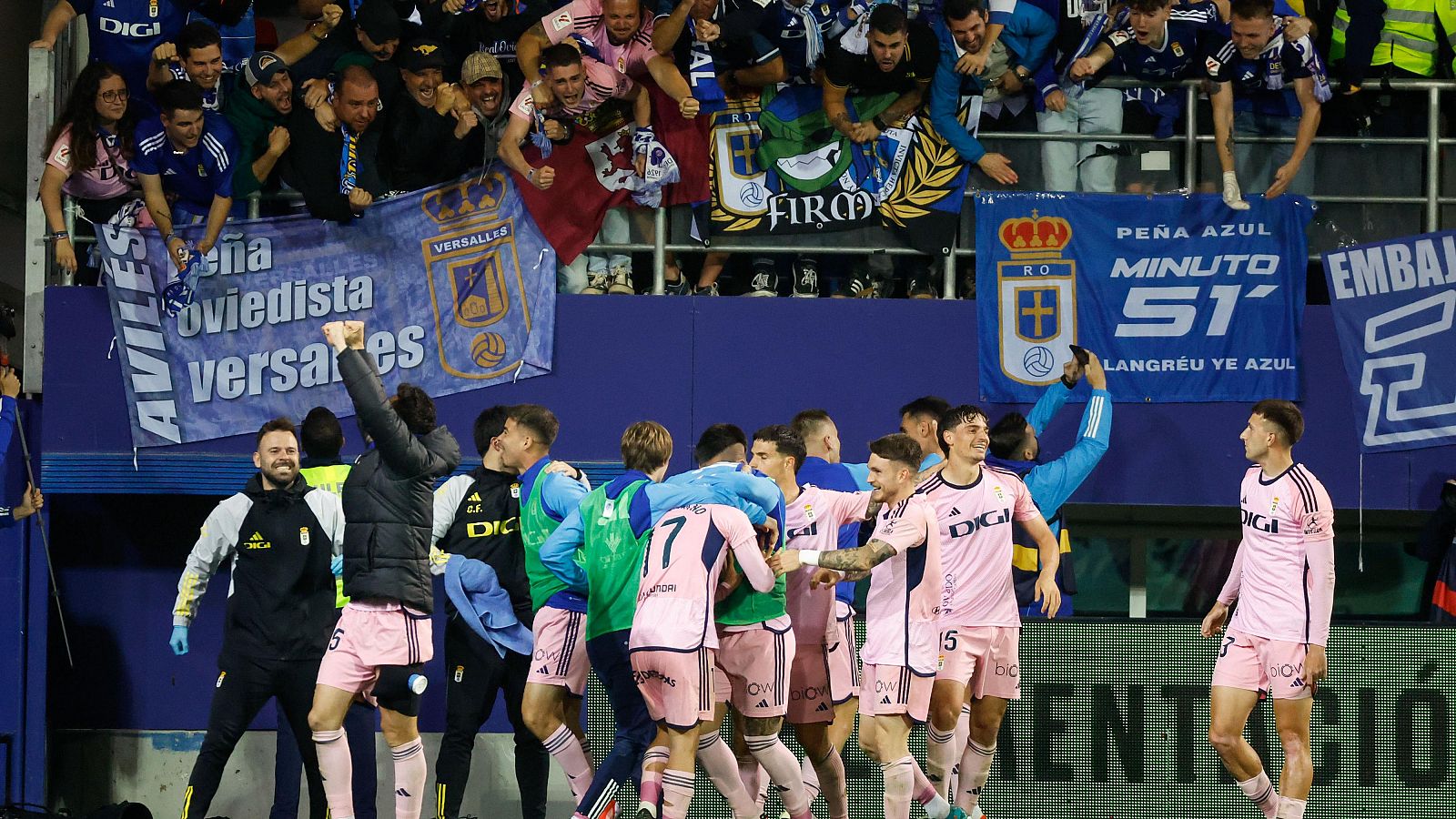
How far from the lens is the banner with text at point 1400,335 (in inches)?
456

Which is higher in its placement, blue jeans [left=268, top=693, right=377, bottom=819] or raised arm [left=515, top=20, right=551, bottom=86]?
raised arm [left=515, top=20, right=551, bottom=86]

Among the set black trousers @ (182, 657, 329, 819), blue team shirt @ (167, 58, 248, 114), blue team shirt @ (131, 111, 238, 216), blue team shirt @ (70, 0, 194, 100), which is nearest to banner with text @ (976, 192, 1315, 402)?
black trousers @ (182, 657, 329, 819)

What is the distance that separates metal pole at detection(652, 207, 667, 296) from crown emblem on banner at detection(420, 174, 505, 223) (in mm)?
1100

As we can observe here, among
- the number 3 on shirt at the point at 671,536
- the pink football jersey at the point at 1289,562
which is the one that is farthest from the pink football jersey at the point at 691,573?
the pink football jersey at the point at 1289,562

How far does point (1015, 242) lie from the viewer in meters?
11.8

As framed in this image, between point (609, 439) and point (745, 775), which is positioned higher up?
point (609, 439)

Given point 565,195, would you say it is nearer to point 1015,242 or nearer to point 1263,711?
point 1015,242

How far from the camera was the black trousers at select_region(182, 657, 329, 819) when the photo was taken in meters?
9.09

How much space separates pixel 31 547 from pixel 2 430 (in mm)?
881

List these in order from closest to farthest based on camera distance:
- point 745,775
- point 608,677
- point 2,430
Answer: point 608,677 < point 745,775 < point 2,430

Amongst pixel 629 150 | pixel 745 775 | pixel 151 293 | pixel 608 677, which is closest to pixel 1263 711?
pixel 745 775

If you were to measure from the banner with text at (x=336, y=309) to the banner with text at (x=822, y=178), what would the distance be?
144 centimetres

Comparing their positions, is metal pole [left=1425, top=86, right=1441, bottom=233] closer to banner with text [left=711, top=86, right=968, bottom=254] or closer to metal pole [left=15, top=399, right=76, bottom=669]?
banner with text [left=711, top=86, right=968, bottom=254]

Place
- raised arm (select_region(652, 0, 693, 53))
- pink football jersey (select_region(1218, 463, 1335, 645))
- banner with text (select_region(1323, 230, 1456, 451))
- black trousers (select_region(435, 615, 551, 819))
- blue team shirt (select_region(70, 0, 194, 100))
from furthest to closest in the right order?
blue team shirt (select_region(70, 0, 194, 100))
raised arm (select_region(652, 0, 693, 53))
banner with text (select_region(1323, 230, 1456, 451))
black trousers (select_region(435, 615, 551, 819))
pink football jersey (select_region(1218, 463, 1335, 645))
